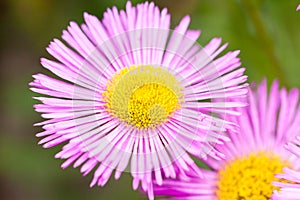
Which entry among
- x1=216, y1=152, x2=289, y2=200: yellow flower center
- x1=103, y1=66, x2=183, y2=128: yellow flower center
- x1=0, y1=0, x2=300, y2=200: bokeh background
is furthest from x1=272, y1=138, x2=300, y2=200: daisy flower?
x1=0, y1=0, x2=300, y2=200: bokeh background

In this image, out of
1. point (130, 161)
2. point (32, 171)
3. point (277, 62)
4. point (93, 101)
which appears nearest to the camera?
point (130, 161)

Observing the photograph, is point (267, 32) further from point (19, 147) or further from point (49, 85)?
point (19, 147)

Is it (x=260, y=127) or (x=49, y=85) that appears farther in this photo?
(x=260, y=127)

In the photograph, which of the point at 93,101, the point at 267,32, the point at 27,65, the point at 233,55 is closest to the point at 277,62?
the point at 267,32

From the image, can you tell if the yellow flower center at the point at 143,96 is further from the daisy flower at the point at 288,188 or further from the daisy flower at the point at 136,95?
the daisy flower at the point at 288,188

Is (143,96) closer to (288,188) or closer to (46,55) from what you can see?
(288,188)

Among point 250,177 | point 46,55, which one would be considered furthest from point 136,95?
point 46,55

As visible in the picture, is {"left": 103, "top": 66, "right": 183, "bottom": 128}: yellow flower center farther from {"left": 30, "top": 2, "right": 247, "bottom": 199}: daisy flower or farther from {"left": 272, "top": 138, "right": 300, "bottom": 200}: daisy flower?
{"left": 272, "top": 138, "right": 300, "bottom": 200}: daisy flower
